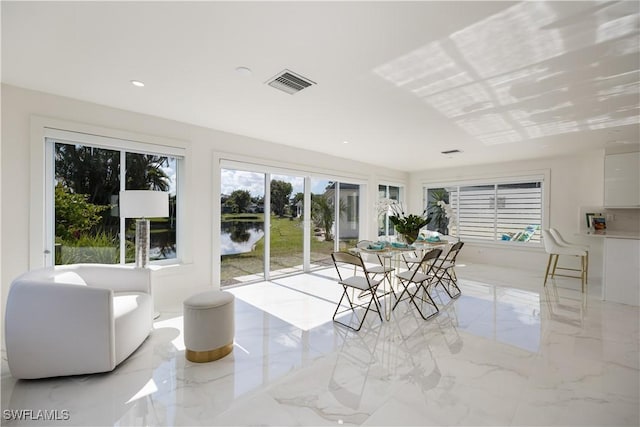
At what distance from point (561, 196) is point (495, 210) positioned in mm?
1270

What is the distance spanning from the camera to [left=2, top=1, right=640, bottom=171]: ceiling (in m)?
1.66

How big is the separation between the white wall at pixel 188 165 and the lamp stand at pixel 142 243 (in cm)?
52

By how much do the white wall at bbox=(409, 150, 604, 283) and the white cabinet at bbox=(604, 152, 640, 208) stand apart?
0.59m

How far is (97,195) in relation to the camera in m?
3.20

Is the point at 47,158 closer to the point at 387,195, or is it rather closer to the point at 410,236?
the point at 410,236

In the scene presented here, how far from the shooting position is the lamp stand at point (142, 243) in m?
3.06

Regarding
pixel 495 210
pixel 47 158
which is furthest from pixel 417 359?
pixel 495 210

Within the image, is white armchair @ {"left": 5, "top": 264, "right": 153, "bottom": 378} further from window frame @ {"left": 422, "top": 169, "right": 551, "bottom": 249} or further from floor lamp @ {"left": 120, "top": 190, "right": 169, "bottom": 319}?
window frame @ {"left": 422, "top": 169, "right": 551, "bottom": 249}

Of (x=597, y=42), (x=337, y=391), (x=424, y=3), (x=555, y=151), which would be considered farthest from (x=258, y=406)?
(x=555, y=151)

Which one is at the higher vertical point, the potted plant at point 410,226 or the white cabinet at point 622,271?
the potted plant at point 410,226

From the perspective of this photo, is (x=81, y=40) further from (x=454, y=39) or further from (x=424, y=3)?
(x=454, y=39)

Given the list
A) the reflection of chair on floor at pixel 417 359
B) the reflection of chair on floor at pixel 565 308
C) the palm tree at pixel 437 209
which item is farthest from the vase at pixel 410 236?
the palm tree at pixel 437 209

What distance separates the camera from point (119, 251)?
3354 mm

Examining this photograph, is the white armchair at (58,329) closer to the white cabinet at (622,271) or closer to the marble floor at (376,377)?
the marble floor at (376,377)
